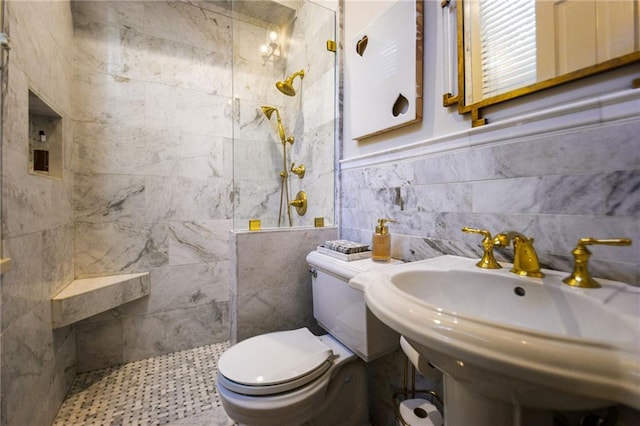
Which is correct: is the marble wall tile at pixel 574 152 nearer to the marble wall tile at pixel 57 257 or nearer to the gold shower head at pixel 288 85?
the gold shower head at pixel 288 85

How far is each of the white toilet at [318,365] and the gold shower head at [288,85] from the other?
1.10 meters

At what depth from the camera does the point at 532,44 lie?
78 cm

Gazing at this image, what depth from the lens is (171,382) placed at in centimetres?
160

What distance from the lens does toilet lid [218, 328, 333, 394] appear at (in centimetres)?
92

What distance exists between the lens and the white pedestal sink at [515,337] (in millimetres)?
328

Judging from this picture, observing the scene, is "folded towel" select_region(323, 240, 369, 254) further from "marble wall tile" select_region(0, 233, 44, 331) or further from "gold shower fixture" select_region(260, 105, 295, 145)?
"marble wall tile" select_region(0, 233, 44, 331)

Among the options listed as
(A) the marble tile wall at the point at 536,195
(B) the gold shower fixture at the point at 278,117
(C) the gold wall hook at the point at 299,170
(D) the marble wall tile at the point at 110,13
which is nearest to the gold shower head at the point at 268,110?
(B) the gold shower fixture at the point at 278,117

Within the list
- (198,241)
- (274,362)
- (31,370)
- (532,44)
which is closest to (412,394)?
(274,362)

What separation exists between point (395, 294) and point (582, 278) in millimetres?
432

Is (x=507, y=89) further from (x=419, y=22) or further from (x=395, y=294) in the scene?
(x=395, y=294)

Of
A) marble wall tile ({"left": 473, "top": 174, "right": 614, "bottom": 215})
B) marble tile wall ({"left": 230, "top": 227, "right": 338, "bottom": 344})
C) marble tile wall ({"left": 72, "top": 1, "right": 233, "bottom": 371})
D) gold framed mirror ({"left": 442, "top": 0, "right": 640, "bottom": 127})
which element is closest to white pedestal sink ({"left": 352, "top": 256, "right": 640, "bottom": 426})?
marble wall tile ({"left": 473, "top": 174, "right": 614, "bottom": 215})

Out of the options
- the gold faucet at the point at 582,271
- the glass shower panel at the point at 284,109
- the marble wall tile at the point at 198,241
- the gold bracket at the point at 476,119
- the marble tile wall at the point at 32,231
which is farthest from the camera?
the marble wall tile at the point at 198,241

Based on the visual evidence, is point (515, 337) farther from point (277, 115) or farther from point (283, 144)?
point (277, 115)

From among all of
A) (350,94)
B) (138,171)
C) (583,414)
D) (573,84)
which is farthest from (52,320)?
(573,84)
